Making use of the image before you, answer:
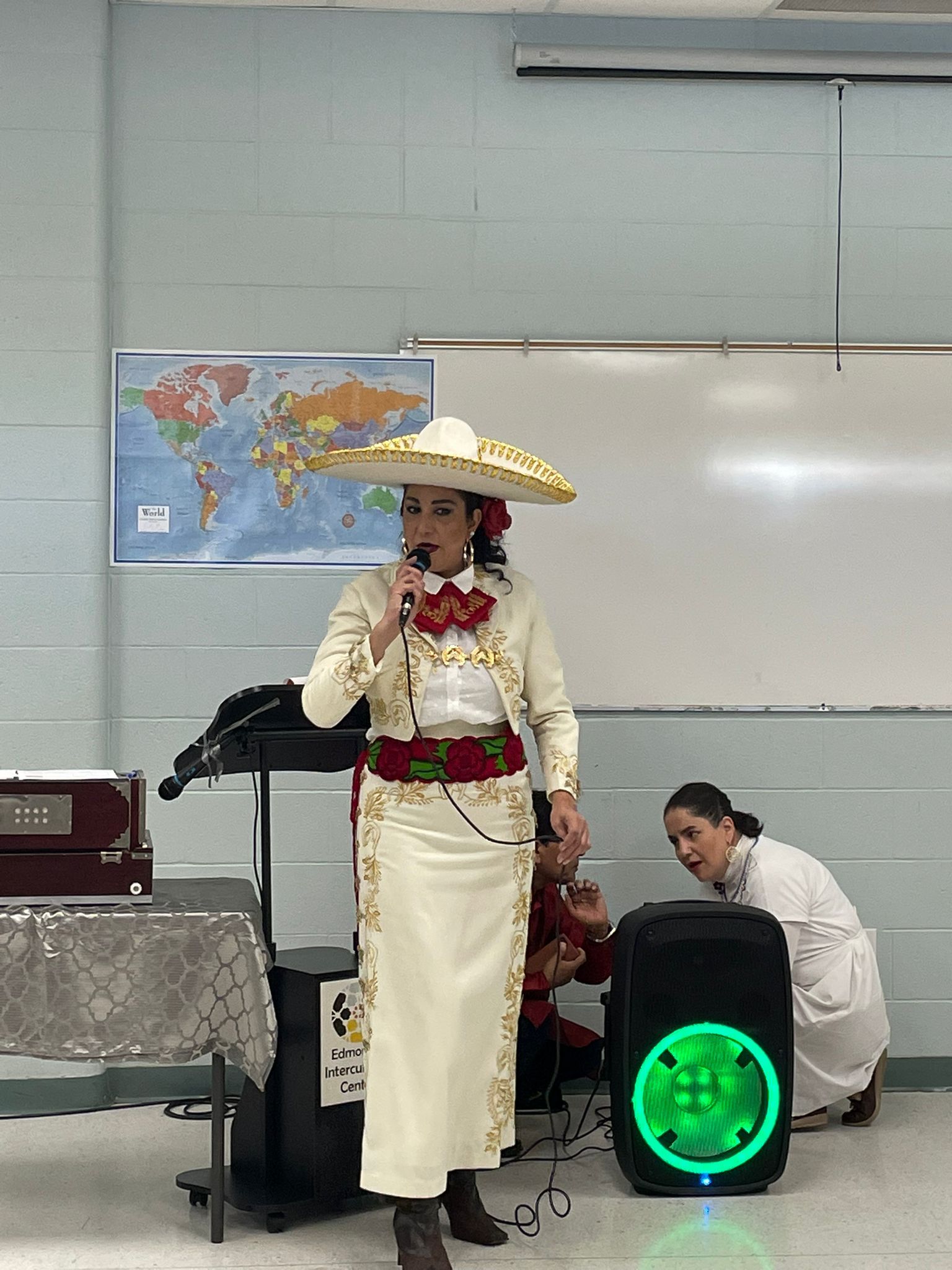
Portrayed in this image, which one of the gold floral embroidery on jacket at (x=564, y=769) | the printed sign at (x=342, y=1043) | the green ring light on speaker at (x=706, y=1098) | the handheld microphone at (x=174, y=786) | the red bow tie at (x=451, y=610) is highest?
the red bow tie at (x=451, y=610)

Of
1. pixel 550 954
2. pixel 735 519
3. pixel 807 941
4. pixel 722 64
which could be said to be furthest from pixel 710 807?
pixel 722 64

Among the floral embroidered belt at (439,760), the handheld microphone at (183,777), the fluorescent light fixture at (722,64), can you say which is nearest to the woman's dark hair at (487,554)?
the floral embroidered belt at (439,760)

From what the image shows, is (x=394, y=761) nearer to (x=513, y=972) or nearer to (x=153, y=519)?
(x=513, y=972)

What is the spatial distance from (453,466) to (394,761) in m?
0.63

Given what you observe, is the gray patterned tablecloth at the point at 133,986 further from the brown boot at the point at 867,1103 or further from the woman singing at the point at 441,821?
the brown boot at the point at 867,1103

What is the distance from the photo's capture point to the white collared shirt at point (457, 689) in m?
2.98

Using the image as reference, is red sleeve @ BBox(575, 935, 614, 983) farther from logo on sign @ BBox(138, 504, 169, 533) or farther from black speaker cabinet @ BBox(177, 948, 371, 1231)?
logo on sign @ BBox(138, 504, 169, 533)

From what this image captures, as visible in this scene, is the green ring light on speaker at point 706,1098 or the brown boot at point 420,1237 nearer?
the brown boot at point 420,1237

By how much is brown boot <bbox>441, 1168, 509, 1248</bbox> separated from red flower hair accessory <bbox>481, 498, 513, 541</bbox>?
4.57 feet

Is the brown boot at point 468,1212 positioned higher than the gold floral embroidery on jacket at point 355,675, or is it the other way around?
the gold floral embroidery on jacket at point 355,675

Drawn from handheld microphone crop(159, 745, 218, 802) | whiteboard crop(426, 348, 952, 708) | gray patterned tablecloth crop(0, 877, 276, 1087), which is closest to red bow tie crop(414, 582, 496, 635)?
handheld microphone crop(159, 745, 218, 802)

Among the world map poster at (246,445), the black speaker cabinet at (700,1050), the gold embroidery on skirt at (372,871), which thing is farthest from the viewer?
the world map poster at (246,445)

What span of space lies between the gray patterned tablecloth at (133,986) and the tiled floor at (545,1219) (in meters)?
0.43

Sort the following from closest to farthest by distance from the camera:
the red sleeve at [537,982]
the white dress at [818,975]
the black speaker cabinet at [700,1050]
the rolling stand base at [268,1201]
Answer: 1. the rolling stand base at [268,1201]
2. the black speaker cabinet at [700,1050]
3. the red sleeve at [537,982]
4. the white dress at [818,975]
